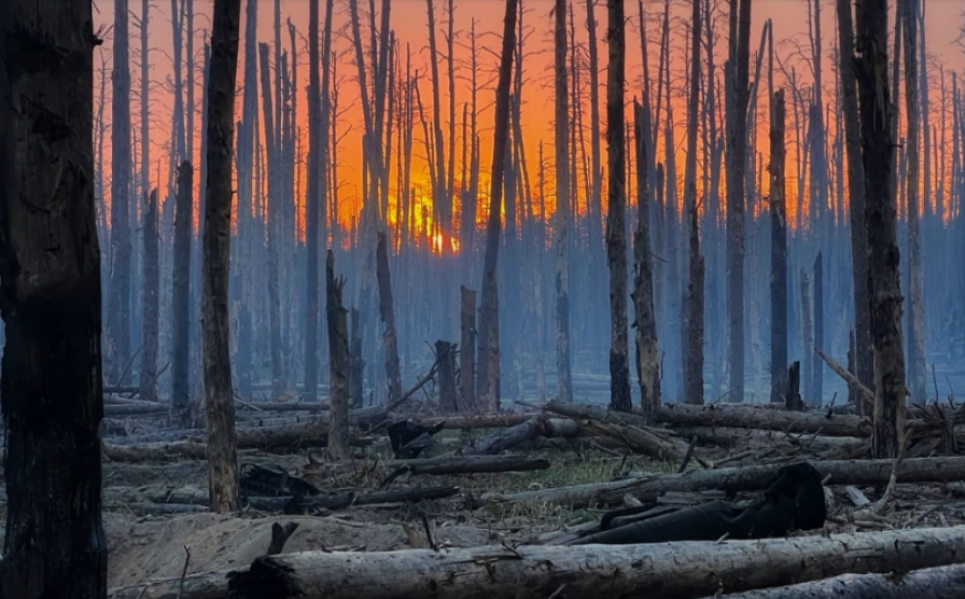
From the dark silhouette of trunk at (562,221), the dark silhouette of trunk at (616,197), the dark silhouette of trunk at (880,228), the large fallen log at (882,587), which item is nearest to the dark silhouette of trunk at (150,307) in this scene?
the dark silhouette of trunk at (562,221)

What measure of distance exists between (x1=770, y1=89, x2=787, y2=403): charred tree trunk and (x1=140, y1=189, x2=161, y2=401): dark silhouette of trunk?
1223 centimetres

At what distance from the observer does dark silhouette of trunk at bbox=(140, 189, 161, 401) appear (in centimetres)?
2177

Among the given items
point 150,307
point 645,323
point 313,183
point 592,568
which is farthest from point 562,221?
point 592,568

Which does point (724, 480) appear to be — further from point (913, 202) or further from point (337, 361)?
point (913, 202)

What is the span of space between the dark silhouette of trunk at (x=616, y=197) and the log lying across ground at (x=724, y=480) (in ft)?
20.9

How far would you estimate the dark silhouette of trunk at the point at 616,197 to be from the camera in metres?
15.2

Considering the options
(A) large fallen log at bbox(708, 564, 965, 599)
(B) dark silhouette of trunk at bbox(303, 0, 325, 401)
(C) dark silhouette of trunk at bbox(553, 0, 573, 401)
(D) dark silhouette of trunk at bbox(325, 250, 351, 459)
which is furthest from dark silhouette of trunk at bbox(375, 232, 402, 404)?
(A) large fallen log at bbox(708, 564, 965, 599)

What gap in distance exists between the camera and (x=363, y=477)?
10.3 m

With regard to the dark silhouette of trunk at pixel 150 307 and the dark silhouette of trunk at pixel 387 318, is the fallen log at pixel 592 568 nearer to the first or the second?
the dark silhouette of trunk at pixel 150 307

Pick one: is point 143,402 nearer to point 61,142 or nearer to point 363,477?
point 363,477

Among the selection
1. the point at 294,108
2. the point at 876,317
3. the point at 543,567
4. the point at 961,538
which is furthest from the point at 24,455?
the point at 294,108

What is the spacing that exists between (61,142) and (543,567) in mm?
2529

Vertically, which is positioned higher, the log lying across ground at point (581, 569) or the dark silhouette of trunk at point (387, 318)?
the dark silhouette of trunk at point (387, 318)

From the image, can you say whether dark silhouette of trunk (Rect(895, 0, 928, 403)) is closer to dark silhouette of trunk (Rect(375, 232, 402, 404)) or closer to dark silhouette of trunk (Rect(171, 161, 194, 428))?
dark silhouette of trunk (Rect(375, 232, 402, 404))
